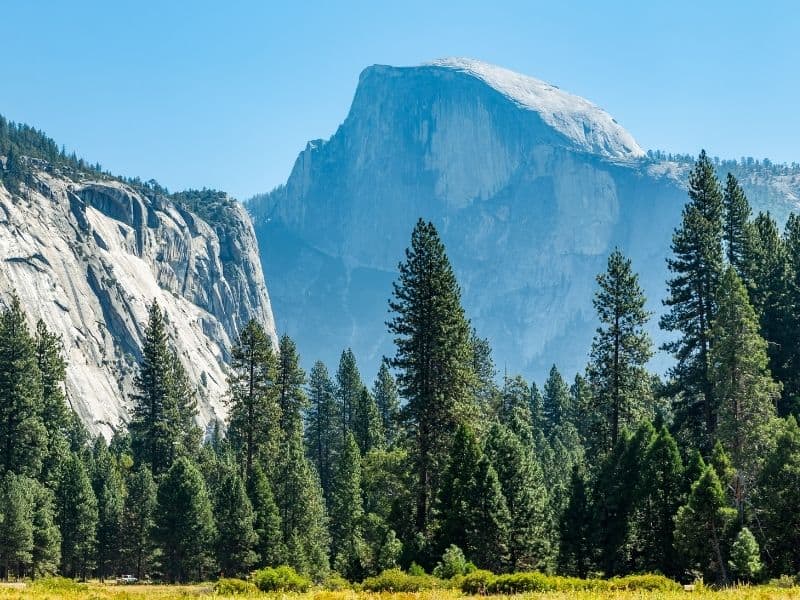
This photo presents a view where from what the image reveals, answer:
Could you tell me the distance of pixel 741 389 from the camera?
46.9 m

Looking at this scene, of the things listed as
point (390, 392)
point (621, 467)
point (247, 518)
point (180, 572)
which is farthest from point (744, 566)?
point (390, 392)

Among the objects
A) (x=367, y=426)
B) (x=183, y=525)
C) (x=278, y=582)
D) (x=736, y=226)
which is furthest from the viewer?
(x=367, y=426)

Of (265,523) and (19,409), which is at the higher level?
(19,409)

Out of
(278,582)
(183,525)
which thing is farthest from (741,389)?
(183,525)

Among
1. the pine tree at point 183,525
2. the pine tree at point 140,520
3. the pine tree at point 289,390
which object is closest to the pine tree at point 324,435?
the pine tree at point 289,390

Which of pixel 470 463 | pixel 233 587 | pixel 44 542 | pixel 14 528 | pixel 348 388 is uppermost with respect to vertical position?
pixel 348 388

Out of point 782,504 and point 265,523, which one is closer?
point 782,504

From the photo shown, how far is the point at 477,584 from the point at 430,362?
988 inches

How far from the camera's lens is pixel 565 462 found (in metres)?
88.2

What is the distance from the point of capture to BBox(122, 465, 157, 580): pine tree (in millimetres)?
69000

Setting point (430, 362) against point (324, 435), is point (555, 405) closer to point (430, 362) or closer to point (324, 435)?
point (324, 435)

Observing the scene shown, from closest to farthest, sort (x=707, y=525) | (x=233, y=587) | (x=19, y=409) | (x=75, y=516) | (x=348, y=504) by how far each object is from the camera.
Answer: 1. (x=233, y=587)
2. (x=707, y=525)
3. (x=75, y=516)
4. (x=19, y=409)
5. (x=348, y=504)

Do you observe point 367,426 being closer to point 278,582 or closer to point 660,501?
point 660,501

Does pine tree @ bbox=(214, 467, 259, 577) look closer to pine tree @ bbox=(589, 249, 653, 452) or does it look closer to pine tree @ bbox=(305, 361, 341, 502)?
Result: pine tree @ bbox=(589, 249, 653, 452)
